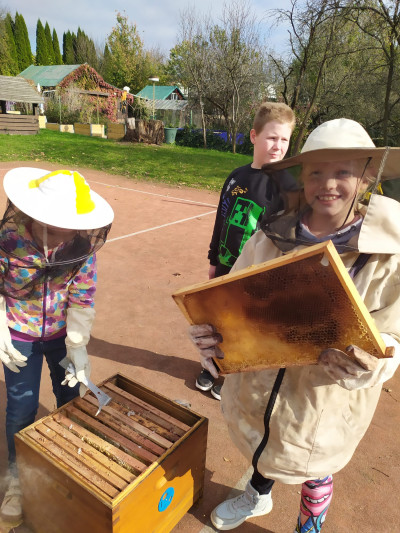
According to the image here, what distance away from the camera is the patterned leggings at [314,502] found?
5.75 feet

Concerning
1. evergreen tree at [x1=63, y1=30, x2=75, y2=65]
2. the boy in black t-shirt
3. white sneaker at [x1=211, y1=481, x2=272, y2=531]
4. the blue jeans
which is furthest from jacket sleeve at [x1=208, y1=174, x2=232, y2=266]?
evergreen tree at [x1=63, y1=30, x2=75, y2=65]

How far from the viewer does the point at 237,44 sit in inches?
882

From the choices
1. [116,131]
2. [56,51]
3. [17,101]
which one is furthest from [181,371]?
[56,51]

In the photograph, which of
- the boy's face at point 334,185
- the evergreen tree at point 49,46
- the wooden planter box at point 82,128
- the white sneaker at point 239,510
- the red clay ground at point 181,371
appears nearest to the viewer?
the boy's face at point 334,185

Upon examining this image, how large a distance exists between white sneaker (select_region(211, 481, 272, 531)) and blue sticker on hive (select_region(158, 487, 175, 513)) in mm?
447

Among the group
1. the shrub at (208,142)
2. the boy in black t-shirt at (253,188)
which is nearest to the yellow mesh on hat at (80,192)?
the boy in black t-shirt at (253,188)

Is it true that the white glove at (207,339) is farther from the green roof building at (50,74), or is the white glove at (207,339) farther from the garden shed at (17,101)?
the green roof building at (50,74)

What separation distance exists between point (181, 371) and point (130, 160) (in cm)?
1298

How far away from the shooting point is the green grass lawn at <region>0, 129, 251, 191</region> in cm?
1305

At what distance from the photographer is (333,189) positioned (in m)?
1.36

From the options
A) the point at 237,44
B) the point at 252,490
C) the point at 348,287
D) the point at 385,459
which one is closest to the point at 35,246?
the point at 348,287

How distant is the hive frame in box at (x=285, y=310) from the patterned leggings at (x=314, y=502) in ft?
2.57

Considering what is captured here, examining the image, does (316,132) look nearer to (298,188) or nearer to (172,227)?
(298,188)

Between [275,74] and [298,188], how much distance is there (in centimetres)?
2721
